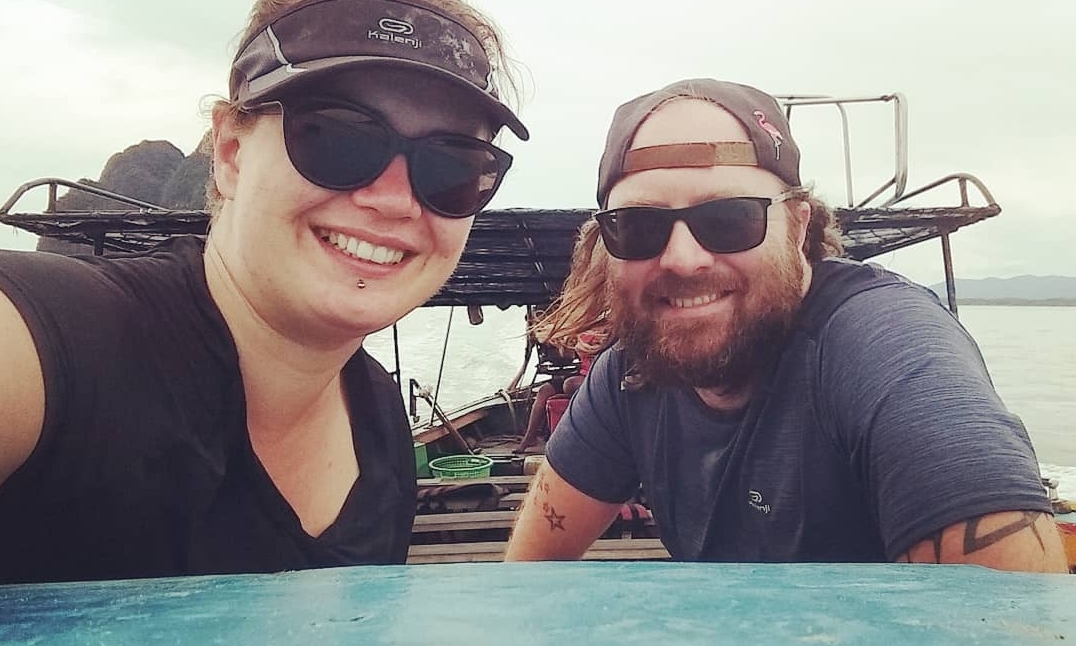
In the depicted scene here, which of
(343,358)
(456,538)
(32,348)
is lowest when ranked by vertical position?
(456,538)

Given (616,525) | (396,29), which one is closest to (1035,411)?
(616,525)

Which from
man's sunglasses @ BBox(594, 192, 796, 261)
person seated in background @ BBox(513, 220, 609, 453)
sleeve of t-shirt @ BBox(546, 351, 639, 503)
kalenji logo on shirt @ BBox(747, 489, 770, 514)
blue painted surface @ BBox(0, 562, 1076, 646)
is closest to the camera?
blue painted surface @ BBox(0, 562, 1076, 646)

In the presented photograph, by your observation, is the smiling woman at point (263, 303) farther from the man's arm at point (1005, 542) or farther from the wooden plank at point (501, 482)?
the wooden plank at point (501, 482)

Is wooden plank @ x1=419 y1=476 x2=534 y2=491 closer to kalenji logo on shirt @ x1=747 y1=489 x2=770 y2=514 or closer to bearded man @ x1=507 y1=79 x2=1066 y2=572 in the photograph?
bearded man @ x1=507 y1=79 x2=1066 y2=572

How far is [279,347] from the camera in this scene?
1.63m

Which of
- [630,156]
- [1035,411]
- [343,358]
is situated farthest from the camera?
[1035,411]

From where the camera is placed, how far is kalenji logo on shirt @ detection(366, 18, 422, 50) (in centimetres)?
153

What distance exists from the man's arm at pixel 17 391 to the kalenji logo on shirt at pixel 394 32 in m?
0.83

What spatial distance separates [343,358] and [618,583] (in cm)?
97

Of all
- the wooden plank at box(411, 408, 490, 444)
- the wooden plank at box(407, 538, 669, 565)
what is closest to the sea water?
the wooden plank at box(411, 408, 490, 444)

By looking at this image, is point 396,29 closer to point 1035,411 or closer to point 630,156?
point 630,156

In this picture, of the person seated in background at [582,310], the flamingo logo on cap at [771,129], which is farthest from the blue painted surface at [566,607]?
the person seated in background at [582,310]

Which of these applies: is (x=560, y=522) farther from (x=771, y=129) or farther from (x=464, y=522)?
(x=464, y=522)

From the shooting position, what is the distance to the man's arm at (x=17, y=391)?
1094 millimetres
